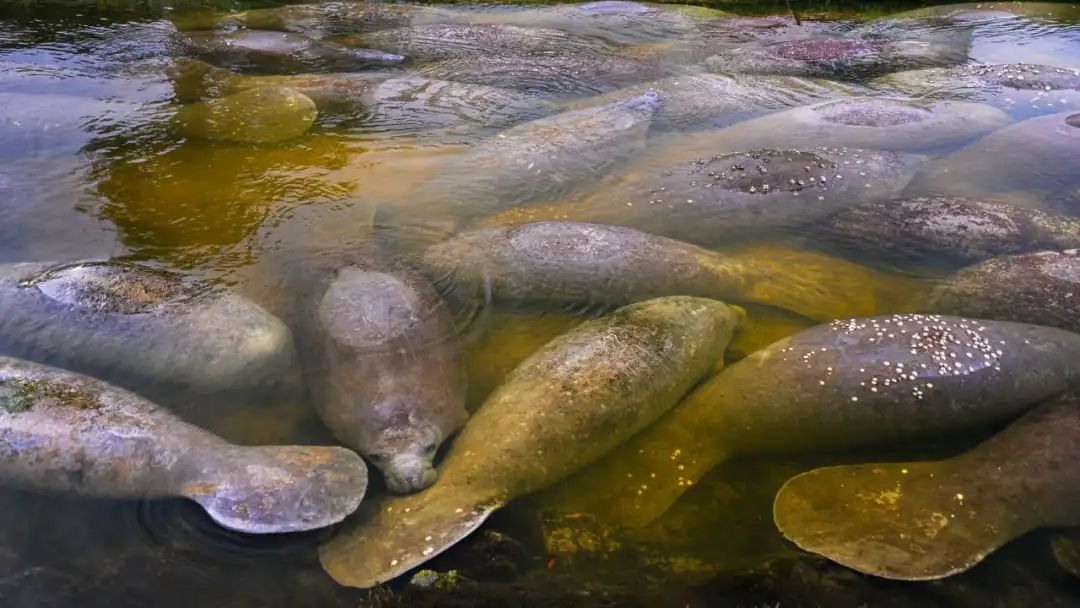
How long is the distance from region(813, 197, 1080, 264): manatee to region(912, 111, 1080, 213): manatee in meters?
0.39

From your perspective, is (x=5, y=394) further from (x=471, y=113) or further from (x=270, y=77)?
(x=270, y=77)

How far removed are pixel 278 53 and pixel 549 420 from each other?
19.6ft

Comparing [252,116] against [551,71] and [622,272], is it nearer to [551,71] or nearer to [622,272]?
[551,71]

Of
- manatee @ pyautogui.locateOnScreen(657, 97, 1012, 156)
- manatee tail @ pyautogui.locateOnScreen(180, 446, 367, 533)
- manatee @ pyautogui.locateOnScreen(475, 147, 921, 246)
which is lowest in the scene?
manatee tail @ pyautogui.locateOnScreen(180, 446, 367, 533)

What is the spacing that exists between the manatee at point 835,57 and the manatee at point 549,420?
4204 millimetres

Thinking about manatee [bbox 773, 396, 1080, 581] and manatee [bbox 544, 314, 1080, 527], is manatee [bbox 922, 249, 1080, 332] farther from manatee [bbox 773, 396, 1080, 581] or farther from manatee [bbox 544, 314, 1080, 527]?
manatee [bbox 773, 396, 1080, 581]

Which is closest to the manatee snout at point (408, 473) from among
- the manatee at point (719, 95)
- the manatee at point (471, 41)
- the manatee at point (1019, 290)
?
the manatee at point (1019, 290)

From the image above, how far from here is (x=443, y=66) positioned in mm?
6891

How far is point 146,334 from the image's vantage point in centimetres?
303

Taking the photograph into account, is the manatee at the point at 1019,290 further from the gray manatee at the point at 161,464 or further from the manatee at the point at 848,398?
the gray manatee at the point at 161,464

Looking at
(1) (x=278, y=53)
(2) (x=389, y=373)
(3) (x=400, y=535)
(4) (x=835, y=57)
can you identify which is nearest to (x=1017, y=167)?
(4) (x=835, y=57)

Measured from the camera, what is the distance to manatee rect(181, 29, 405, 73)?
7.20 metres

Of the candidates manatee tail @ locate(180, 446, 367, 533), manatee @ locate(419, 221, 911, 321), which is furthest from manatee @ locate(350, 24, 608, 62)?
manatee tail @ locate(180, 446, 367, 533)

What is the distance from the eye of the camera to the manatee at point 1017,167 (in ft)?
14.9
